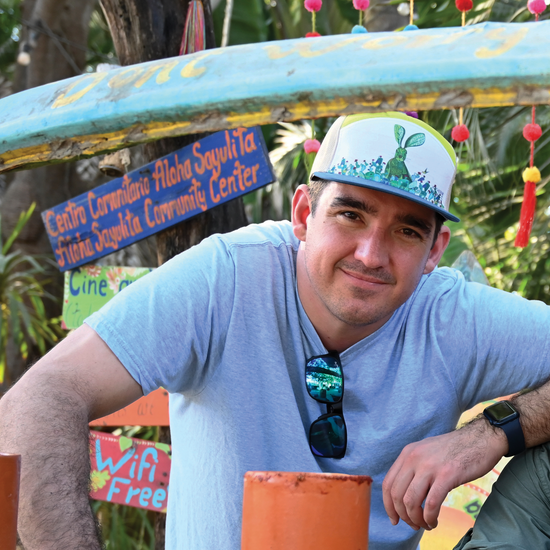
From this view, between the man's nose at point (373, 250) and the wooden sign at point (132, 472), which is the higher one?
the man's nose at point (373, 250)

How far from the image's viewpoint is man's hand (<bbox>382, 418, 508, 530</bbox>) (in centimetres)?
133

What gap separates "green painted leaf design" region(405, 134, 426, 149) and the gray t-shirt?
1.39ft

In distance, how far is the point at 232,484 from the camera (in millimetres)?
1605

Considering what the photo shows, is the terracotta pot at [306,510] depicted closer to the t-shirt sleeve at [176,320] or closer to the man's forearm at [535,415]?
the t-shirt sleeve at [176,320]

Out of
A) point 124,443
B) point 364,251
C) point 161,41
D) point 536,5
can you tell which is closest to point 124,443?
point 124,443

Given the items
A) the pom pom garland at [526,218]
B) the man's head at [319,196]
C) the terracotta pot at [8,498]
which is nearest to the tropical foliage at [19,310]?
the pom pom garland at [526,218]

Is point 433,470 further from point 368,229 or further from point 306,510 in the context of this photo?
point 306,510

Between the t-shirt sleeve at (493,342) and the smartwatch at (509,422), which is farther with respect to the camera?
the t-shirt sleeve at (493,342)

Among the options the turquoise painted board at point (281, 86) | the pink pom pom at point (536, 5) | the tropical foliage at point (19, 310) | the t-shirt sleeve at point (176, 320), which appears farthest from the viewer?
the tropical foliage at point (19, 310)

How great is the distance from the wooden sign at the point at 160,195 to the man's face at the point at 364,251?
3.26ft

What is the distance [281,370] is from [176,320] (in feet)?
0.96

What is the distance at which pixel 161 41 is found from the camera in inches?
113

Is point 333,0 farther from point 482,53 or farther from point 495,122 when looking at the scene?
point 482,53

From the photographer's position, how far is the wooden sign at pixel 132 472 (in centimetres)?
298
